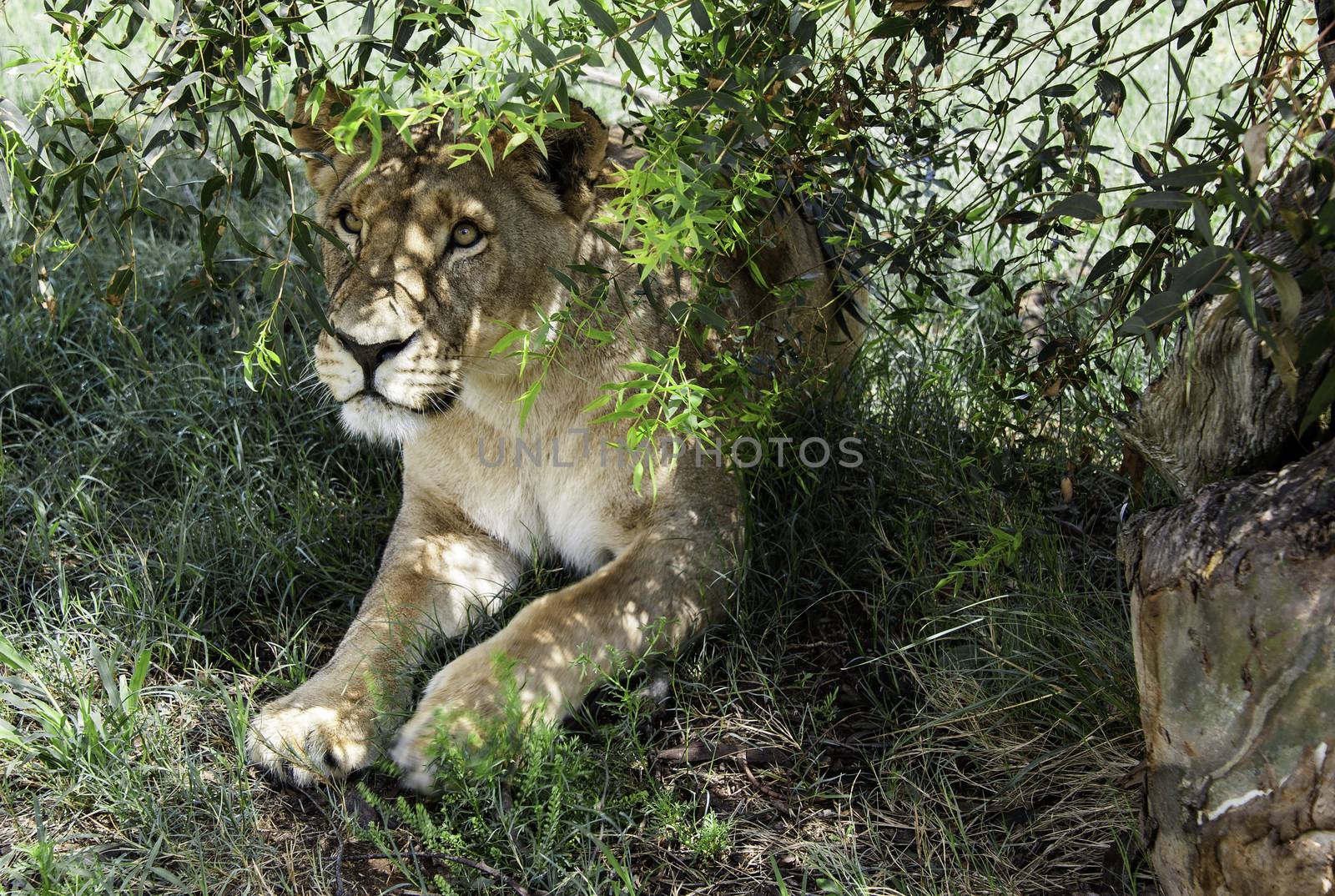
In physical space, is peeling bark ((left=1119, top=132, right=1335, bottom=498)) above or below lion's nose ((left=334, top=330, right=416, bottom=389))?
above

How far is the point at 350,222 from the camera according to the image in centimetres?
289

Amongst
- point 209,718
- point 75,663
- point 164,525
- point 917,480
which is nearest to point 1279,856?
point 917,480

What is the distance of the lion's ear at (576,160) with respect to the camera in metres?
2.80

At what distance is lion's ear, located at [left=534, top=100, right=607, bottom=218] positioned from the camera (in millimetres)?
2805

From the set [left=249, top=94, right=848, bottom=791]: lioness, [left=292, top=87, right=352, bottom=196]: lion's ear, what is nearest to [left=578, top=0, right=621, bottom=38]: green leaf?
[left=249, top=94, right=848, bottom=791]: lioness

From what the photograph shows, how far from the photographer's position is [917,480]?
324 centimetres

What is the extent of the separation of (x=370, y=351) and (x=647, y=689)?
943 millimetres

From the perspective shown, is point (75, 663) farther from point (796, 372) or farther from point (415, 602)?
point (796, 372)

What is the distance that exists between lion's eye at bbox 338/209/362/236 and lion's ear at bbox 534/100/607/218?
0.43 meters

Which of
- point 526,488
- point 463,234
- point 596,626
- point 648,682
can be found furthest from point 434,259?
point 648,682

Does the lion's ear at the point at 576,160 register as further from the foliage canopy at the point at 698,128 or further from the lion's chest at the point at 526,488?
the lion's chest at the point at 526,488

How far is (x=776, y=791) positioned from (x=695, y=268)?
1069 millimetres

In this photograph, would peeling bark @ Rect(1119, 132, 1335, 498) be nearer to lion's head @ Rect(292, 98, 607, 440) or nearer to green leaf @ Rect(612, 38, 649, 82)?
green leaf @ Rect(612, 38, 649, 82)

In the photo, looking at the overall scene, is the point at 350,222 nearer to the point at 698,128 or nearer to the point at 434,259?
the point at 434,259
